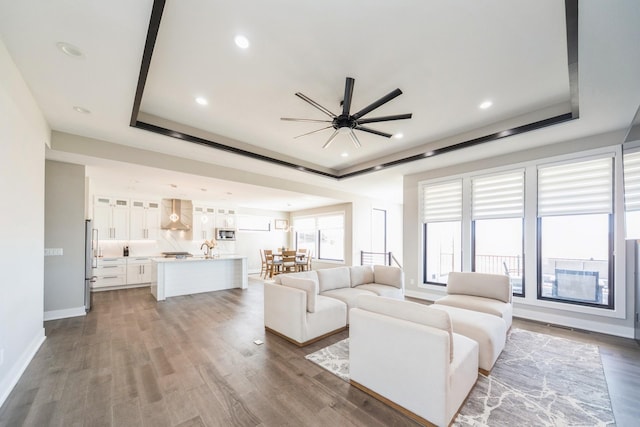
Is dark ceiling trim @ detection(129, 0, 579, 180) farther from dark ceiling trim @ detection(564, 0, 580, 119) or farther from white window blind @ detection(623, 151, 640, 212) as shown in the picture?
white window blind @ detection(623, 151, 640, 212)

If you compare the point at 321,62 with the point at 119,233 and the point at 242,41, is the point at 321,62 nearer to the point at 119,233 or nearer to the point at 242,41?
the point at 242,41

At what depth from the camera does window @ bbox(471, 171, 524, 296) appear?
4590 millimetres

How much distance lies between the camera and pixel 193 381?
7.99 feet

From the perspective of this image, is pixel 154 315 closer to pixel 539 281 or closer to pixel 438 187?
pixel 438 187

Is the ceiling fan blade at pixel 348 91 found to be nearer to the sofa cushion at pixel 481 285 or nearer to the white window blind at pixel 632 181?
the sofa cushion at pixel 481 285

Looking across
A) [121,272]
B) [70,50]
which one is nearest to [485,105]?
[70,50]

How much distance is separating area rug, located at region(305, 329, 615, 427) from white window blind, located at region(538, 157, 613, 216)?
2.01 metres

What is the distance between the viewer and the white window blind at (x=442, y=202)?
535 centimetres

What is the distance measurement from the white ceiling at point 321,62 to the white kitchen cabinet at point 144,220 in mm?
3650

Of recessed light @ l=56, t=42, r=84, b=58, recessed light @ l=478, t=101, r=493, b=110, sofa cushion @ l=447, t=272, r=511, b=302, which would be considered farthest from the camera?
sofa cushion @ l=447, t=272, r=511, b=302

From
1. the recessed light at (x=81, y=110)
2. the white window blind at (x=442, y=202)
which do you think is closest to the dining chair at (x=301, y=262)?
the white window blind at (x=442, y=202)

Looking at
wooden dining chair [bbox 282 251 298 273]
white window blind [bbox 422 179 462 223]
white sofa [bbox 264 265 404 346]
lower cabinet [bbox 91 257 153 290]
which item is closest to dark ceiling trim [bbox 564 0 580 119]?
white window blind [bbox 422 179 462 223]

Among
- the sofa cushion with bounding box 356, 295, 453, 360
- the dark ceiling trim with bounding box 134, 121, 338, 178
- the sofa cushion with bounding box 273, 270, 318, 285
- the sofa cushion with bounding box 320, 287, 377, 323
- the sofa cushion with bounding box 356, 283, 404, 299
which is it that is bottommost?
the sofa cushion with bounding box 356, 283, 404, 299

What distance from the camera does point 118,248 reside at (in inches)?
285
